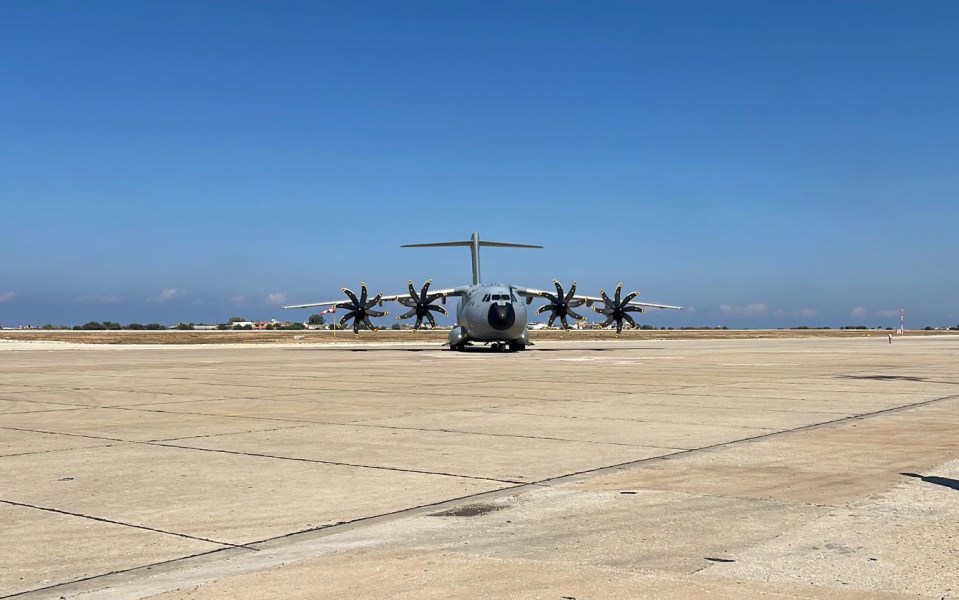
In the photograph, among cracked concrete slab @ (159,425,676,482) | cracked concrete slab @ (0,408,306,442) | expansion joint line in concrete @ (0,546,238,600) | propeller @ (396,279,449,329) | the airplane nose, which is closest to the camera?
expansion joint line in concrete @ (0,546,238,600)

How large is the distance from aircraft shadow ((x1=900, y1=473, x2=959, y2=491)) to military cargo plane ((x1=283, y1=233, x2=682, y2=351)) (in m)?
35.1

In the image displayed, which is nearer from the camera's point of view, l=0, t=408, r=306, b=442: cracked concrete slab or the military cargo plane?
l=0, t=408, r=306, b=442: cracked concrete slab

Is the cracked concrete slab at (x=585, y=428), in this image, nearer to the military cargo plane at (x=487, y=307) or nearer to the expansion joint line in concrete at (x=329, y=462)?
the expansion joint line in concrete at (x=329, y=462)

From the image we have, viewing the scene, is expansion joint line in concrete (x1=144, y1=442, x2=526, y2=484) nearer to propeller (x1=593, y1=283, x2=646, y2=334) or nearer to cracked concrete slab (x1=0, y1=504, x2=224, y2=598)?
cracked concrete slab (x1=0, y1=504, x2=224, y2=598)

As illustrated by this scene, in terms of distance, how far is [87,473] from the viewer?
372 inches

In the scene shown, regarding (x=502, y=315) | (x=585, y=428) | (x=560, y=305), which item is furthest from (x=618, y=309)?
(x=585, y=428)

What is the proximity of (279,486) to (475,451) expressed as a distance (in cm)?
304

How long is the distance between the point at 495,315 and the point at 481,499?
35994mm

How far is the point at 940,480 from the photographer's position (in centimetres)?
875

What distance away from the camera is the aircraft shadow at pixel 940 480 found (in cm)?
850

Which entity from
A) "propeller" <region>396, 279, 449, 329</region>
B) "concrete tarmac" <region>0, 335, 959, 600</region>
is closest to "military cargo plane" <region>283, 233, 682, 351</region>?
"propeller" <region>396, 279, 449, 329</region>

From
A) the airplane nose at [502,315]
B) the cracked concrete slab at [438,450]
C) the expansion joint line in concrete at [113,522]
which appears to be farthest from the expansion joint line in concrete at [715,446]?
the airplane nose at [502,315]

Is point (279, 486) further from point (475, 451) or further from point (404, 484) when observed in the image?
point (475, 451)

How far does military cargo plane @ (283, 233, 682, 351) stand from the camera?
44.8 meters
